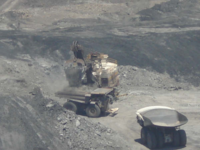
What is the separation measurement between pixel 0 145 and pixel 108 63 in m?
12.3

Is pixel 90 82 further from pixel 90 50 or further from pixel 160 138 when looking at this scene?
pixel 90 50

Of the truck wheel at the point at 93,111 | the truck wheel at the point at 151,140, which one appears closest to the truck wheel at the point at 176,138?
the truck wheel at the point at 151,140

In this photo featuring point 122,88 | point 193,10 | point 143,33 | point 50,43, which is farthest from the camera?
point 193,10

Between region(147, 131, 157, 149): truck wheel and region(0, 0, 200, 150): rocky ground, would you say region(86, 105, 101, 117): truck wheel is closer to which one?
region(0, 0, 200, 150): rocky ground

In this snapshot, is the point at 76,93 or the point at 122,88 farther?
the point at 122,88

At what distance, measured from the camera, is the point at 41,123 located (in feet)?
67.2

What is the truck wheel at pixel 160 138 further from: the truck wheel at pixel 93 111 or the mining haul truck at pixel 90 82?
the truck wheel at pixel 93 111

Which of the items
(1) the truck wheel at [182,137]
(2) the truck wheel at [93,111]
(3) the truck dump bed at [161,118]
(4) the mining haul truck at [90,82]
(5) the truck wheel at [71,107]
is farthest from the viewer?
(5) the truck wheel at [71,107]

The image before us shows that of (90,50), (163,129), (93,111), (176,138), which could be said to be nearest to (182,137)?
(176,138)

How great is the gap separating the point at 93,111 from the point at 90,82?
2686 mm

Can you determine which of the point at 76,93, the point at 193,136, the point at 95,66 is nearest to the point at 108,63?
the point at 95,66

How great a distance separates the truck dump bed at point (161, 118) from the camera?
1835cm

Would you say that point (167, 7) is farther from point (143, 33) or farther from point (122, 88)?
point (122, 88)

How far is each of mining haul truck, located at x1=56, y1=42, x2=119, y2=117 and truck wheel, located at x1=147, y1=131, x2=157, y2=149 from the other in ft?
19.8
